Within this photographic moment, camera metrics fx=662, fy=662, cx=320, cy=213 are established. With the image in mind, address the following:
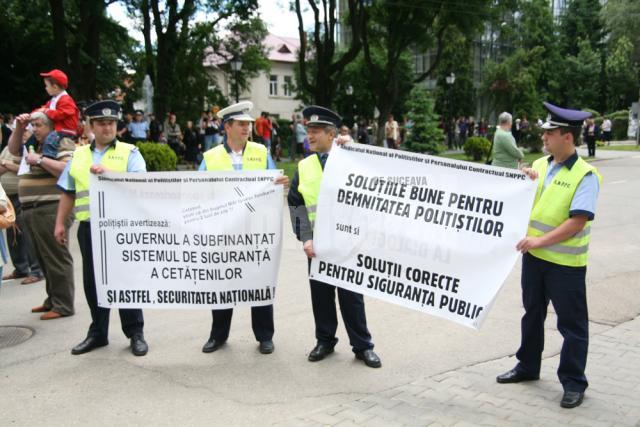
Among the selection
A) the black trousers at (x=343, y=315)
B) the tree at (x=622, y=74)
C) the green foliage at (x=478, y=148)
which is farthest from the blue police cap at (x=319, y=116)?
the tree at (x=622, y=74)

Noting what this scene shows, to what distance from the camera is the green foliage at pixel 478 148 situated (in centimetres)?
2758

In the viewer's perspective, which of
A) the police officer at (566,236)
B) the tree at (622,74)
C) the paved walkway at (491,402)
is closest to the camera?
the paved walkway at (491,402)

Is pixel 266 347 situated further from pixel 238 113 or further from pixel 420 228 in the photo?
pixel 238 113

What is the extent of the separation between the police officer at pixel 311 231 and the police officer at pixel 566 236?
→ 4.60 feet

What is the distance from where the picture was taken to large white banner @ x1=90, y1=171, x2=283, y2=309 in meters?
Result: 5.29

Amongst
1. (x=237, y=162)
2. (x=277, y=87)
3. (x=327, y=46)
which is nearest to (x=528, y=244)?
(x=237, y=162)

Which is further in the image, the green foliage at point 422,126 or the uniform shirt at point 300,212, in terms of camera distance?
the green foliage at point 422,126

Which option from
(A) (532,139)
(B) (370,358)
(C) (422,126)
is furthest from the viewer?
(A) (532,139)

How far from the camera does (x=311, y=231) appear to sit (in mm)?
5188

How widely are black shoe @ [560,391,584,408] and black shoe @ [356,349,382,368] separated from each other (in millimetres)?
1375

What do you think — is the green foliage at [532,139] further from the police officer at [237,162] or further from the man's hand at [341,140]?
the man's hand at [341,140]

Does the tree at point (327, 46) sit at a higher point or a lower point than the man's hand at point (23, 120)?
higher

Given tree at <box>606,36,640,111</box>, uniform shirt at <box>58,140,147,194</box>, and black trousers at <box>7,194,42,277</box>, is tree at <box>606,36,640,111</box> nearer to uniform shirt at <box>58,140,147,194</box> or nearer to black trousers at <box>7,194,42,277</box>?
black trousers at <box>7,194,42,277</box>

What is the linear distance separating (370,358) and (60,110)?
4.01 m
